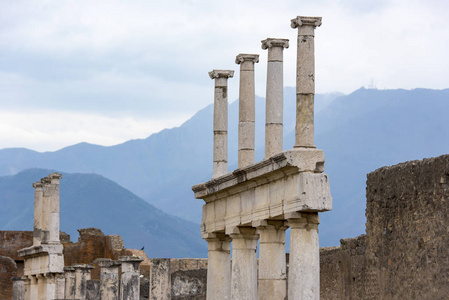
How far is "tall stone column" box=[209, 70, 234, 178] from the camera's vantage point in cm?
2232

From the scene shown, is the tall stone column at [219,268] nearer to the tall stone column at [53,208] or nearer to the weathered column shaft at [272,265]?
the weathered column shaft at [272,265]

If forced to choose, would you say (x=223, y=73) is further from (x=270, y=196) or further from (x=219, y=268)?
(x=270, y=196)

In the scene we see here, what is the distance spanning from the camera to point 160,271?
27.8m

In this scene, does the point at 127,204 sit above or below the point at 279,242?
above

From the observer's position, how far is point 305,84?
A: 16938 mm

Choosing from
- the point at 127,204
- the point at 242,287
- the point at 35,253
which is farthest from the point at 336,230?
the point at 242,287

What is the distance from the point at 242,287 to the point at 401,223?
5085mm

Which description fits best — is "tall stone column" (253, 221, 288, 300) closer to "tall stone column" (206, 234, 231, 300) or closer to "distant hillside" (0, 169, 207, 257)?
"tall stone column" (206, 234, 231, 300)

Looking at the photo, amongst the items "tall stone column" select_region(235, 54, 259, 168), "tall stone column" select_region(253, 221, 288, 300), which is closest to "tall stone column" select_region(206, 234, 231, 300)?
"tall stone column" select_region(235, 54, 259, 168)

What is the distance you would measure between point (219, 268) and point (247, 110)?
3261 millimetres

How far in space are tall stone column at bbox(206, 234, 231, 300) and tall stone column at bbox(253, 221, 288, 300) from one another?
2180mm

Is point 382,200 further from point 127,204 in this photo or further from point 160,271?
point 127,204

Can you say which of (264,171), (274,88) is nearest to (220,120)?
(274,88)

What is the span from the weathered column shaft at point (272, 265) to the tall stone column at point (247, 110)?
2.41 m
